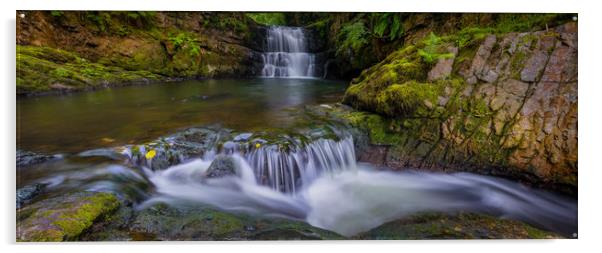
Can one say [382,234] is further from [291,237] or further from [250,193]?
[250,193]

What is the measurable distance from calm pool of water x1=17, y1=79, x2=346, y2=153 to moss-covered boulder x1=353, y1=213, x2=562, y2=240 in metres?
1.65

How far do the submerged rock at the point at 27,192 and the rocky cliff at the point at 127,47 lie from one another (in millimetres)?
893

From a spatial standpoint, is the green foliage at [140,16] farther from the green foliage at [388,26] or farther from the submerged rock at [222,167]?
the green foliage at [388,26]

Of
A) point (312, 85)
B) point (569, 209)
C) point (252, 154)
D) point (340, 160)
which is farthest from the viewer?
point (312, 85)

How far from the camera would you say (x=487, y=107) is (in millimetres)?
3104

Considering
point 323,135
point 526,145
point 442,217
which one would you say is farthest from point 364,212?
point 526,145

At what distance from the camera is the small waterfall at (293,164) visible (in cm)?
292

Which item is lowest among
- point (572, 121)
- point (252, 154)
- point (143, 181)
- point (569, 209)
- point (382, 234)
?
point (382, 234)

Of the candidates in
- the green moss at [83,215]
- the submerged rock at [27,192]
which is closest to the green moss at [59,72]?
the submerged rock at [27,192]

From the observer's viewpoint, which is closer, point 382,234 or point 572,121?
point 382,234

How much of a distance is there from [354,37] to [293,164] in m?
3.90

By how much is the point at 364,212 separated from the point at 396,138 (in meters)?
1.08

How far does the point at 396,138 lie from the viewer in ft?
11.5

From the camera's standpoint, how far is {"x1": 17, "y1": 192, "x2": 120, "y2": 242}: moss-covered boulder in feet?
6.59
